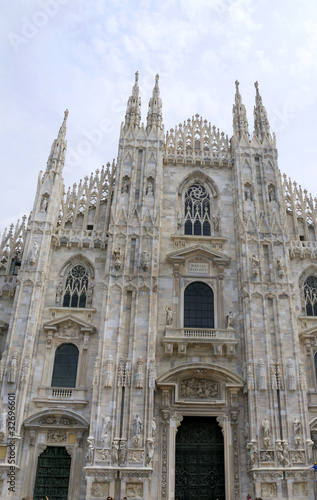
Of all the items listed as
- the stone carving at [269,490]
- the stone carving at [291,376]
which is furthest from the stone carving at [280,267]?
the stone carving at [269,490]

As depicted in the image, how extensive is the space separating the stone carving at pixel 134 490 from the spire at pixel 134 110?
55.7 ft

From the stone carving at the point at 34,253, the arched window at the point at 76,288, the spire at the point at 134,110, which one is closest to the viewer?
the stone carving at the point at 34,253

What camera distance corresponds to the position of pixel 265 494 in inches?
656

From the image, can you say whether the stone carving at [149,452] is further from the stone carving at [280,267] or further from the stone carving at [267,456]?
the stone carving at [280,267]

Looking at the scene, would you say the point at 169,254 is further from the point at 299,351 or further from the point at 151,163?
A: the point at 299,351

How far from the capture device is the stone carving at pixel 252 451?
17.0 metres

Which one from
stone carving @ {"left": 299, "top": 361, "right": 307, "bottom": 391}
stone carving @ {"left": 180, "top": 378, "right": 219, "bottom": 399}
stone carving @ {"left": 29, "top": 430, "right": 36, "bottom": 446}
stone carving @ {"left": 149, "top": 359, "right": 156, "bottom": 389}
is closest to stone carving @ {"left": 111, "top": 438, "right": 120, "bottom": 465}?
stone carving @ {"left": 149, "top": 359, "right": 156, "bottom": 389}

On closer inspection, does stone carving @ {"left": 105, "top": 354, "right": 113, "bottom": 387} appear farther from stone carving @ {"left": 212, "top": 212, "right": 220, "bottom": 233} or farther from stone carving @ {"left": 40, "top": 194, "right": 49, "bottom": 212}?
stone carving @ {"left": 212, "top": 212, "right": 220, "bottom": 233}

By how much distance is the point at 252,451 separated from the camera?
17109 mm

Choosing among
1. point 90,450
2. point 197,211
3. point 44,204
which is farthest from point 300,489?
point 44,204

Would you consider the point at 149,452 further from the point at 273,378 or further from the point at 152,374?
the point at 273,378

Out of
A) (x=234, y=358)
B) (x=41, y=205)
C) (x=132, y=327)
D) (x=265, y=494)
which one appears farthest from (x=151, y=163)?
(x=265, y=494)

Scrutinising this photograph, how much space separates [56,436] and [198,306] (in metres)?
8.02

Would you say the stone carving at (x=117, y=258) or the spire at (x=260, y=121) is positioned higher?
the spire at (x=260, y=121)
